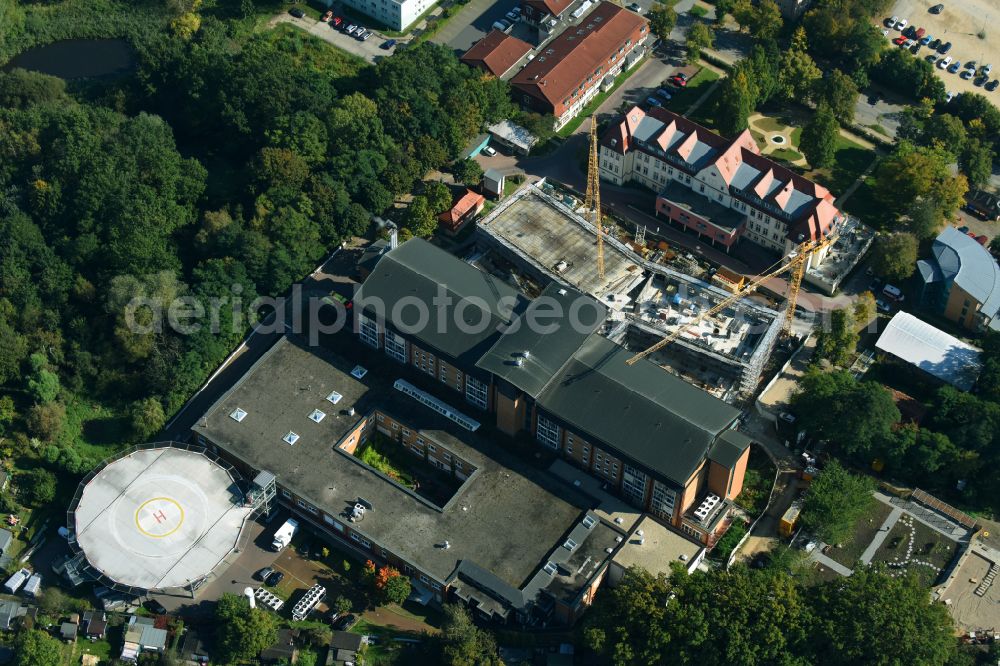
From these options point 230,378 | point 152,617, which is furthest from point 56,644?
point 230,378

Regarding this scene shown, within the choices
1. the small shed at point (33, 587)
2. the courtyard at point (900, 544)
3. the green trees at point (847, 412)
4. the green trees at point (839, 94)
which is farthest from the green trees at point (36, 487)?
the green trees at point (839, 94)

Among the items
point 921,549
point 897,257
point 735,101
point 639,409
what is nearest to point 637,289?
point 639,409

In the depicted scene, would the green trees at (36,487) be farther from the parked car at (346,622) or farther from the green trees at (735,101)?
the green trees at (735,101)

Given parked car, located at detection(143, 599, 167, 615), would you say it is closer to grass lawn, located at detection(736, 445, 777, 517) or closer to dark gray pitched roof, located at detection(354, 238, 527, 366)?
dark gray pitched roof, located at detection(354, 238, 527, 366)

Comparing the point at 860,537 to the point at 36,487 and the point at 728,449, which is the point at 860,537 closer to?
the point at 728,449

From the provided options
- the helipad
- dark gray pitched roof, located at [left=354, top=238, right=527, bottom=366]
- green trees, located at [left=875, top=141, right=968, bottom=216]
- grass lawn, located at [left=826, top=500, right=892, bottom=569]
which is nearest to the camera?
the helipad

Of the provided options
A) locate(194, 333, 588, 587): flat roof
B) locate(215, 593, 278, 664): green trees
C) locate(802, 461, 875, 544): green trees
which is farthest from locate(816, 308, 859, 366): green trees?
locate(215, 593, 278, 664): green trees

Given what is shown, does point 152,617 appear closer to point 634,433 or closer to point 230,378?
point 230,378
